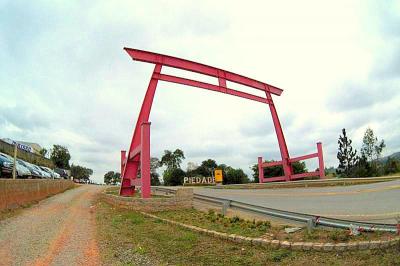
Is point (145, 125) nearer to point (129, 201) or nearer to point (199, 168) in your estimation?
point (129, 201)

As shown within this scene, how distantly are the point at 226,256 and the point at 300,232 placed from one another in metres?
1.99

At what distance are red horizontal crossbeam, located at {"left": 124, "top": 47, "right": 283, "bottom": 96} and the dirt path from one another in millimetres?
8417

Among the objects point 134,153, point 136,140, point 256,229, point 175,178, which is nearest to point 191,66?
point 136,140

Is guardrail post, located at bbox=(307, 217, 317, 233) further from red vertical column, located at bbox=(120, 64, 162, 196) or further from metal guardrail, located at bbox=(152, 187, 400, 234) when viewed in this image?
red vertical column, located at bbox=(120, 64, 162, 196)

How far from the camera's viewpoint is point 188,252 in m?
8.69

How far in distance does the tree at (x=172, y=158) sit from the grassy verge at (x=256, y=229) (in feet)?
356

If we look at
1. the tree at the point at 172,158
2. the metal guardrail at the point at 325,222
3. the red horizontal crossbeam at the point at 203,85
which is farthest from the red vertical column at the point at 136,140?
the tree at the point at 172,158

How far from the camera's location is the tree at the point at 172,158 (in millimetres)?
123062

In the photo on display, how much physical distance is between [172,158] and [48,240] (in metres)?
114

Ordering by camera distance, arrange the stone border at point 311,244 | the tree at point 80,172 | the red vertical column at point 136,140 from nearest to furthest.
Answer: the stone border at point 311,244 → the red vertical column at point 136,140 → the tree at point 80,172

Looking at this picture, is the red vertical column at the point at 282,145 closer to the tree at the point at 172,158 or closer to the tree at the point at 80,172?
the tree at the point at 172,158

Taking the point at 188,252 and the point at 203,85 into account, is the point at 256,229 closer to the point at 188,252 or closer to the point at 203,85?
the point at 188,252

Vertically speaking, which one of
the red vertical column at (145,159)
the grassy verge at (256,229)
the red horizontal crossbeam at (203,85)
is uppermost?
the red horizontal crossbeam at (203,85)

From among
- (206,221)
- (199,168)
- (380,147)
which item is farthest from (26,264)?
(199,168)
